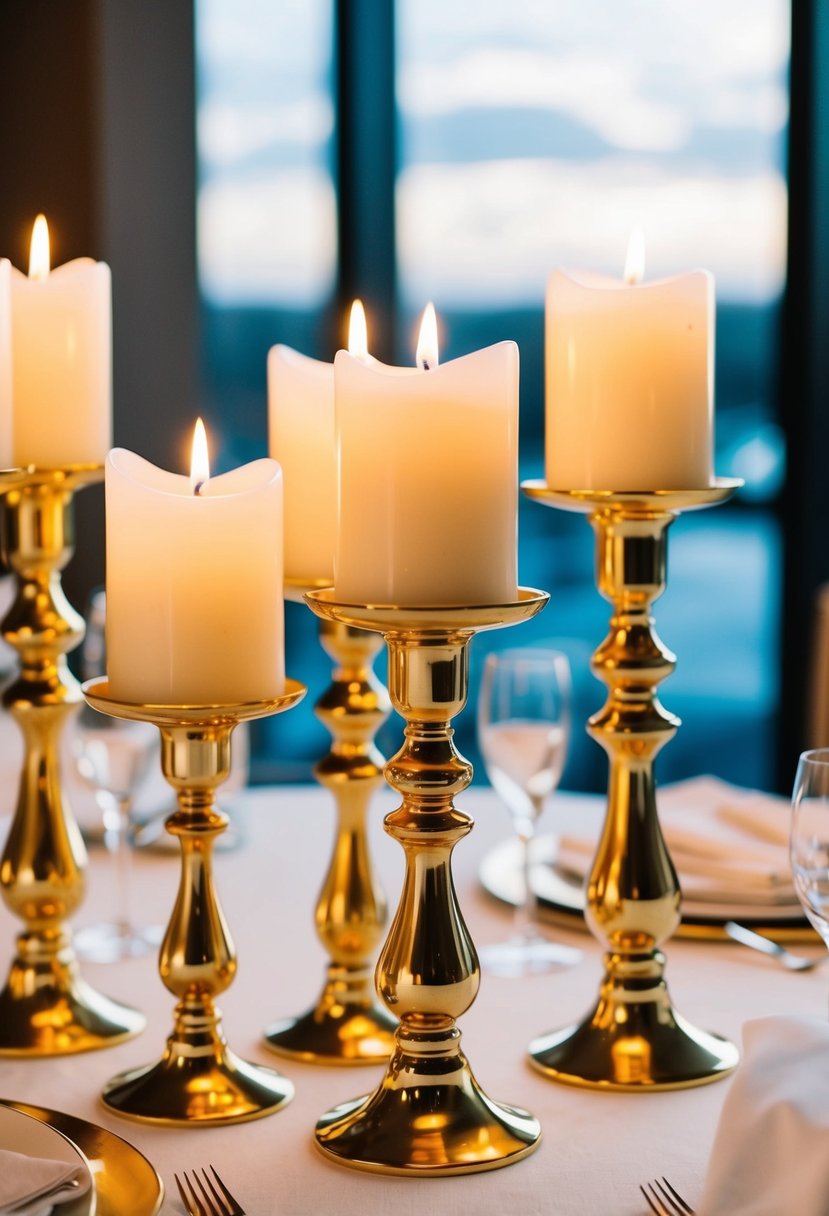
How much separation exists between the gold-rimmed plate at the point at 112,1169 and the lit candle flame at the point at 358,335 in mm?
431

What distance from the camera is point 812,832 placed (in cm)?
91

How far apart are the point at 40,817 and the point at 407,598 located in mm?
418

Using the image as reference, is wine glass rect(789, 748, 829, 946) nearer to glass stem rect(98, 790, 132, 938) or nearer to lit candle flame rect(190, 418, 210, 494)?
lit candle flame rect(190, 418, 210, 494)

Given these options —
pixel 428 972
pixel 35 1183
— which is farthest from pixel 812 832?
pixel 35 1183

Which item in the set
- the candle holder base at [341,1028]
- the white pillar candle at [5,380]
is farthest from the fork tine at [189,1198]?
the white pillar candle at [5,380]

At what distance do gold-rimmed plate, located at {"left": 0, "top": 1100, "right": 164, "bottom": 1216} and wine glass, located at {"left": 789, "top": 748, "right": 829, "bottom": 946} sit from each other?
1.33ft

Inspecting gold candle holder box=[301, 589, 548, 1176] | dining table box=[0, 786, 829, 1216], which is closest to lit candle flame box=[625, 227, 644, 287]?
gold candle holder box=[301, 589, 548, 1176]

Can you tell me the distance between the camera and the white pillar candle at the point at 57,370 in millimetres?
1043

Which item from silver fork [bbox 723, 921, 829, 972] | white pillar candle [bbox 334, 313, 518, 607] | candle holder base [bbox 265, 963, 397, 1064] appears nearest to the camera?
white pillar candle [bbox 334, 313, 518, 607]

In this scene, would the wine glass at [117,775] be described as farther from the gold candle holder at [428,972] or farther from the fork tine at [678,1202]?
the fork tine at [678,1202]

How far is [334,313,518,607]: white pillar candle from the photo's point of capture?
77cm

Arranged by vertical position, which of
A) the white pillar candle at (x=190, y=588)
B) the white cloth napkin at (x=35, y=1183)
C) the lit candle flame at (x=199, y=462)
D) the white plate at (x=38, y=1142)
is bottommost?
the white plate at (x=38, y=1142)

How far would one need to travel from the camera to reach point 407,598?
0.78 meters

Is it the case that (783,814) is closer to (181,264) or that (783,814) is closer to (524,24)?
(181,264)
